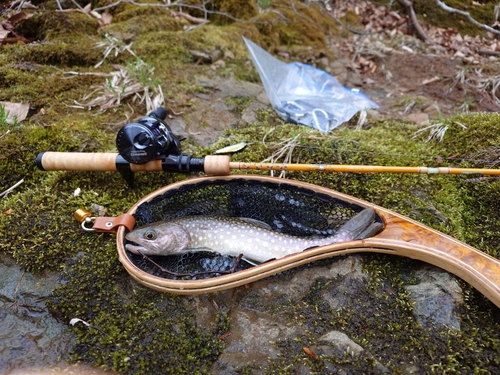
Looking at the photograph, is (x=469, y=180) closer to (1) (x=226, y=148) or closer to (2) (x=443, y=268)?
(2) (x=443, y=268)

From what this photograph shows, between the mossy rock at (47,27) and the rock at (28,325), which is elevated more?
the mossy rock at (47,27)

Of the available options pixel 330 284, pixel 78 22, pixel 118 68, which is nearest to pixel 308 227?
pixel 330 284

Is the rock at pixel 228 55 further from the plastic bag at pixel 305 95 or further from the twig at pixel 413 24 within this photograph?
the twig at pixel 413 24

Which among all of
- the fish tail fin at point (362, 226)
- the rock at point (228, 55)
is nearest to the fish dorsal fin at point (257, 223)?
the fish tail fin at point (362, 226)

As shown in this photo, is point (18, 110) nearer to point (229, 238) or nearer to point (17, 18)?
point (17, 18)

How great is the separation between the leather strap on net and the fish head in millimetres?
86

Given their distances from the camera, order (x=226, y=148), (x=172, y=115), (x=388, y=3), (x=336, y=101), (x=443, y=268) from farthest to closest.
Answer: (x=388, y=3)
(x=336, y=101)
(x=172, y=115)
(x=226, y=148)
(x=443, y=268)

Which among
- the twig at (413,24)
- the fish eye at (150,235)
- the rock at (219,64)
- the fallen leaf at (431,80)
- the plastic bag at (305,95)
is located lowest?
the fallen leaf at (431,80)

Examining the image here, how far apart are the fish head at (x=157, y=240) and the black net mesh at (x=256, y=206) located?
6.2 inches

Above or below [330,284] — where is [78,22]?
above

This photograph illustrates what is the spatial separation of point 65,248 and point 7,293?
1.24ft

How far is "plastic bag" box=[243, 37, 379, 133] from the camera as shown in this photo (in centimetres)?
382

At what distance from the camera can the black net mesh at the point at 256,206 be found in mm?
2371

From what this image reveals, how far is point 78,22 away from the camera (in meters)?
4.43
